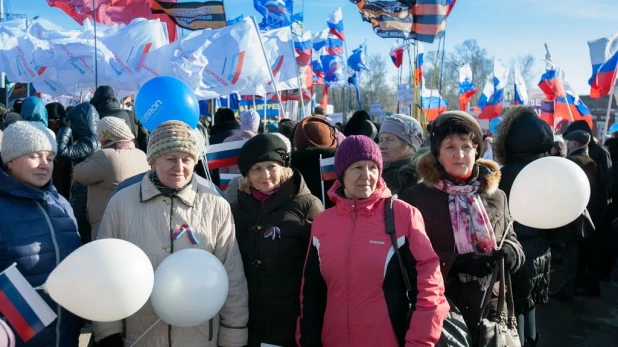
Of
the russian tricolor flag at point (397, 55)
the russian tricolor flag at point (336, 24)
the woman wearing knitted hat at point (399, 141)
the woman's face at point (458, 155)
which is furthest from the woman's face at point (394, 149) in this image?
the russian tricolor flag at point (336, 24)

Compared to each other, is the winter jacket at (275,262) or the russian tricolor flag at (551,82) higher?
the russian tricolor flag at (551,82)

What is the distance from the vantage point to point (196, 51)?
8219mm

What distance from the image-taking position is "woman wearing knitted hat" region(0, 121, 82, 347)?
241 centimetres

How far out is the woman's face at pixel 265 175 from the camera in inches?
115

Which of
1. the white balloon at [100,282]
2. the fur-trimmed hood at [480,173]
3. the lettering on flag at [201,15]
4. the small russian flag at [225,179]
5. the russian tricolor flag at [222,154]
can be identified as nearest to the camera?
the white balloon at [100,282]

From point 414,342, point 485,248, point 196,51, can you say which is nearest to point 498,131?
point 485,248

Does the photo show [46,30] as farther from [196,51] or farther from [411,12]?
[411,12]

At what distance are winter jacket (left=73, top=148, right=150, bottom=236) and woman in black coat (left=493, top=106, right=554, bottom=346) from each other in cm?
284

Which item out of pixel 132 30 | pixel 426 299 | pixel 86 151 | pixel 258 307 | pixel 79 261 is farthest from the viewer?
pixel 132 30

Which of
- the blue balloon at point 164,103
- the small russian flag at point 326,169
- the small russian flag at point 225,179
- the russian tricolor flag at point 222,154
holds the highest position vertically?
the blue balloon at point 164,103

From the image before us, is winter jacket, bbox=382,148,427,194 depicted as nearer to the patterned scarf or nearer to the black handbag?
the patterned scarf

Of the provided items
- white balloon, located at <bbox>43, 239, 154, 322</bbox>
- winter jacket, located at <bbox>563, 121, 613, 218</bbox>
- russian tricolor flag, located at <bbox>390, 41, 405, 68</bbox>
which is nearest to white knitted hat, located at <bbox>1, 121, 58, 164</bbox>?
white balloon, located at <bbox>43, 239, 154, 322</bbox>

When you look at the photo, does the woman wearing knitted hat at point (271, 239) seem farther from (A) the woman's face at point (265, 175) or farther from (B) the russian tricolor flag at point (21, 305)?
(B) the russian tricolor flag at point (21, 305)

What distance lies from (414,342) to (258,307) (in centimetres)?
92
